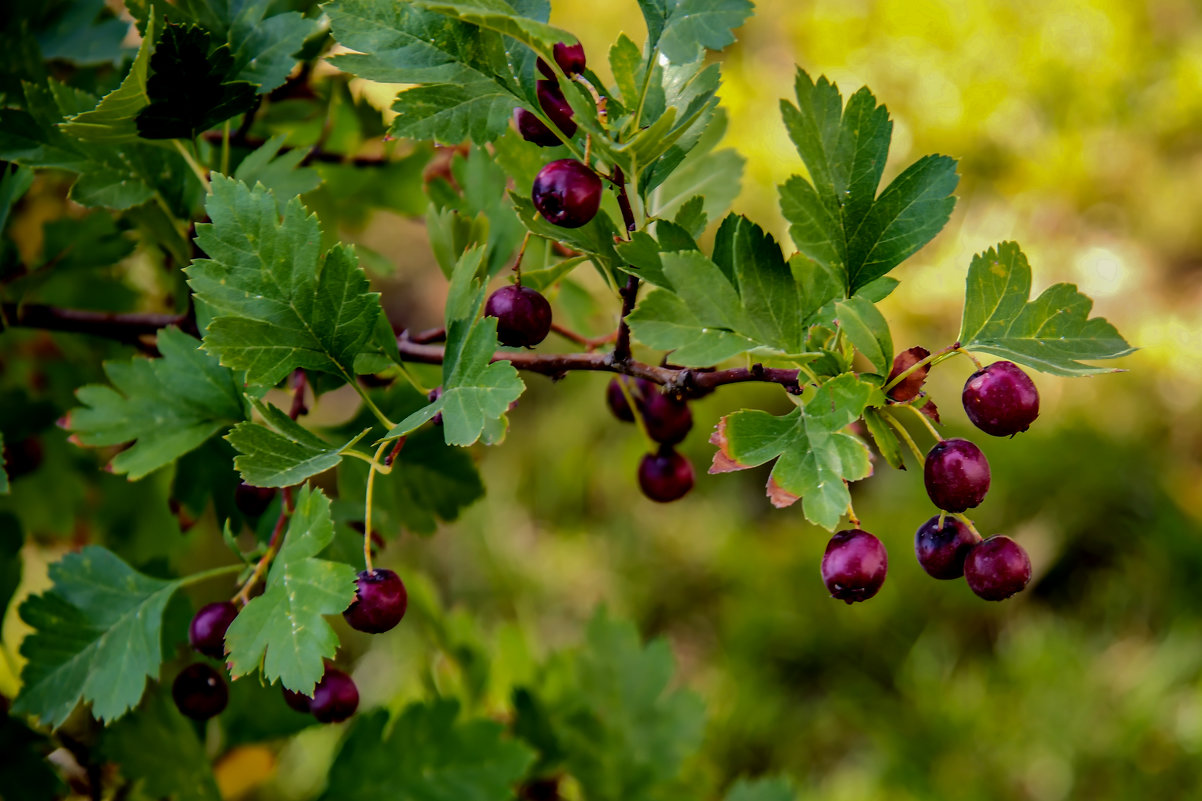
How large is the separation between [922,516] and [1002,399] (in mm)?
2202

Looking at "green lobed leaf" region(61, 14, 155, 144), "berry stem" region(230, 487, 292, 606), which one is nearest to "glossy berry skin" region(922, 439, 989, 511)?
"berry stem" region(230, 487, 292, 606)

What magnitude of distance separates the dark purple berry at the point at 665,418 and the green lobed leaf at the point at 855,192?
0.18 meters

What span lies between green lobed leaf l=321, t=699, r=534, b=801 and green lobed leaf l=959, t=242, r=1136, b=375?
16.9 inches

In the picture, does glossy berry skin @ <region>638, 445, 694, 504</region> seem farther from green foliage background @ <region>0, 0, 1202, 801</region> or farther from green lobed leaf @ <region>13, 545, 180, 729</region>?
green lobed leaf @ <region>13, 545, 180, 729</region>

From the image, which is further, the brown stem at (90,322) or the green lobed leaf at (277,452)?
the brown stem at (90,322)

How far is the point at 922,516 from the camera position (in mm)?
2516

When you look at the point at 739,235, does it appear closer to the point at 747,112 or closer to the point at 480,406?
the point at 480,406

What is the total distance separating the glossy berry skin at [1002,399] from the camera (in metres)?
0.44

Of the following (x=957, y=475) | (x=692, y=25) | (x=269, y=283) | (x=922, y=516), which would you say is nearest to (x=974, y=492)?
(x=957, y=475)

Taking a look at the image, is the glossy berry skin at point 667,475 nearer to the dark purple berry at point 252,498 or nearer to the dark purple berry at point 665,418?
the dark purple berry at point 665,418

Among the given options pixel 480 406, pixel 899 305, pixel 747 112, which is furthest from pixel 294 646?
pixel 747 112

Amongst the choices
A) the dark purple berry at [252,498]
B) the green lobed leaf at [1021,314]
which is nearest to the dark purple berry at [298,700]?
the dark purple berry at [252,498]

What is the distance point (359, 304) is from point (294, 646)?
170 millimetres

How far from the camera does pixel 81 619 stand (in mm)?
564
